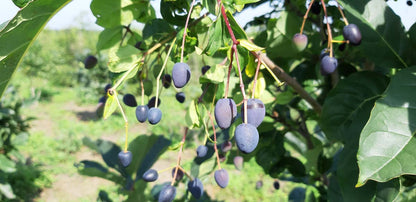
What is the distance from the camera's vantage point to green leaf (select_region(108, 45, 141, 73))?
646 mm

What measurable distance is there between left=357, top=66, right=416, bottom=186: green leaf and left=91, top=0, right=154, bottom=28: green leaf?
1.76 feet

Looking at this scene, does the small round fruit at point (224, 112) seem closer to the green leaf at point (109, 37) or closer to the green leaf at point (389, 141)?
the green leaf at point (389, 141)

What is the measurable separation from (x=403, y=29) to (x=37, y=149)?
7115 millimetres

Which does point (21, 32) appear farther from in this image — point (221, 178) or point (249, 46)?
point (221, 178)

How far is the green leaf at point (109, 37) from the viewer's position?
832 mm

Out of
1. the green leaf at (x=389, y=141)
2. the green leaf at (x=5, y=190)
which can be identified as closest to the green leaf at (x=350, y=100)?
the green leaf at (x=389, y=141)

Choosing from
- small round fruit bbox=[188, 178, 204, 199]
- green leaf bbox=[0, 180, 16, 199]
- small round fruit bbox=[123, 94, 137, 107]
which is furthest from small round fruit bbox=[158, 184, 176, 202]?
green leaf bbox=[0, 180, 16, 199]

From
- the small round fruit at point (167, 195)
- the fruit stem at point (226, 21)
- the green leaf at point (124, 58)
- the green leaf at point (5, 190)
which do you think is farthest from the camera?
the green leaf at point (5, 190)

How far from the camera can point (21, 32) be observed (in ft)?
1.70

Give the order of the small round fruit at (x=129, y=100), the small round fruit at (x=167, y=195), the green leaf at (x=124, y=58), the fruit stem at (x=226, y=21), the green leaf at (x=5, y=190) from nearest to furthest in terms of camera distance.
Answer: the fruit stem at (x=226, y=21) < the green leaf at (x=124, y=58) < the small round fruit at (x=167, y=195) < the small round fruit at (x=129, y=100) < the green leaf at (x=5, y=190)

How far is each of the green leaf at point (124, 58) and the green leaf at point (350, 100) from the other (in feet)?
1.67

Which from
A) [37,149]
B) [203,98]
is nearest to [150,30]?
[203,98]

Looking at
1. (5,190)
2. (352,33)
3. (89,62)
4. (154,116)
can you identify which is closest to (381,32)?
(352,33)

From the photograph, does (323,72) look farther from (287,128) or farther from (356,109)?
(287,128)
